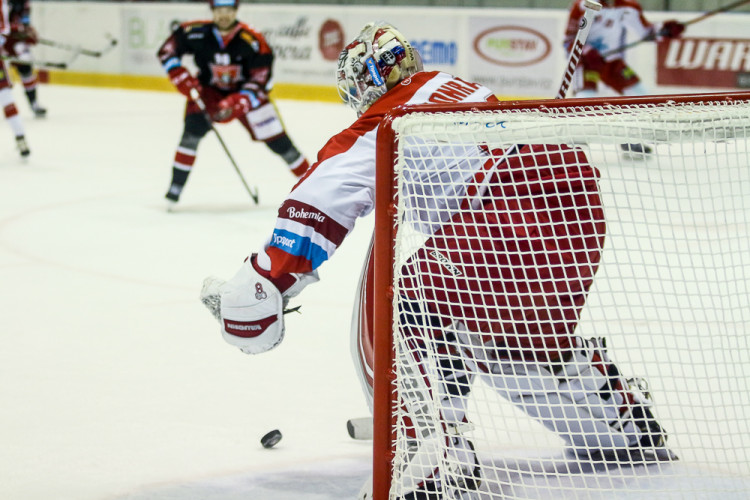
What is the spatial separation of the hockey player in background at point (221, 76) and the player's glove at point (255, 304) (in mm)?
3125

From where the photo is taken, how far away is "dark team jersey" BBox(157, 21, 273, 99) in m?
5.00

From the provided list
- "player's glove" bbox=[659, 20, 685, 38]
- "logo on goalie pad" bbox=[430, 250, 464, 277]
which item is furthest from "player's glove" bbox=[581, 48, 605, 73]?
"logo on goalie pad" bbox=[430, 250, 464, 277]

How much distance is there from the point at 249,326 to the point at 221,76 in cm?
334

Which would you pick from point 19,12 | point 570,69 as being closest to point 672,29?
point 570,69

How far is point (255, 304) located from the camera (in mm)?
1887

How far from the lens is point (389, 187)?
1744 millimetres

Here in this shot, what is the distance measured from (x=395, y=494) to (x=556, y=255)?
0.51 m

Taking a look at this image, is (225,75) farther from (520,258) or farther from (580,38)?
(520,258)

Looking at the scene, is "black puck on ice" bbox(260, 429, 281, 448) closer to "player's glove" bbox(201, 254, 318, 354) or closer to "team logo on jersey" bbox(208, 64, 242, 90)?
"player's glove" bbox(201, 254, 318, 354)

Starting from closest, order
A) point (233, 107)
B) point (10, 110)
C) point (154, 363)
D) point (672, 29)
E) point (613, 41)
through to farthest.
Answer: point (154, 363) < point (233, 107) < point (10, 110) < point (613, 41) < point (672, 29)

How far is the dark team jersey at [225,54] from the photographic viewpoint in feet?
16.4

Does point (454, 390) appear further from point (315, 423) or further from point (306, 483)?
point (315, 423)

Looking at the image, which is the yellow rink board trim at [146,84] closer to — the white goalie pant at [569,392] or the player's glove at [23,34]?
the player's glove at [23,34]

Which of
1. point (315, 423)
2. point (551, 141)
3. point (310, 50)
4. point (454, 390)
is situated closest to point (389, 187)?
point (551, 141)
